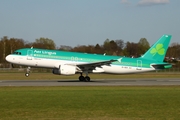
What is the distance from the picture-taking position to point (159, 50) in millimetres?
47188

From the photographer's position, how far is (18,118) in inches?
551

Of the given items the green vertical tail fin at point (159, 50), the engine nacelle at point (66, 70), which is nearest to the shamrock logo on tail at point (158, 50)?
the green vertical tail fin at point (159, 50)

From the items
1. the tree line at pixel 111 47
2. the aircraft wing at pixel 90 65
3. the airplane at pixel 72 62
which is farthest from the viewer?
the tree line at pixel 111 47

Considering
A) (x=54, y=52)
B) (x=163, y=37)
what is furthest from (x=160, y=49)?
(x=54, y=52)

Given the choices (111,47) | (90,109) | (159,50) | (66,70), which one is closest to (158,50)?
(159,50)

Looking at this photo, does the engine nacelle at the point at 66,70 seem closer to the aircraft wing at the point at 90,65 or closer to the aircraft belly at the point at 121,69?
the aircraft wing at the point at 90,65

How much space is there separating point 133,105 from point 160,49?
99.4ft

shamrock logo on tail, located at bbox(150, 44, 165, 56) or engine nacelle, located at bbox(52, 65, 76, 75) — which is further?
shamrock logo on tail, located at bbox(150, 44, 165, 56)

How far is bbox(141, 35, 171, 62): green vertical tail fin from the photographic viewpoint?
4712 cm

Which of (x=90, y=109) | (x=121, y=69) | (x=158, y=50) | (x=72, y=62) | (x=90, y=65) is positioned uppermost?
(x=158, y=50)

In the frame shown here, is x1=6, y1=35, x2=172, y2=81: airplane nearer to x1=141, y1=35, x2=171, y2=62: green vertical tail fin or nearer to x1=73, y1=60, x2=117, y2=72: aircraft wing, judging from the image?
x1=73, y1=60, x2=117, y2=72: aircraft wing

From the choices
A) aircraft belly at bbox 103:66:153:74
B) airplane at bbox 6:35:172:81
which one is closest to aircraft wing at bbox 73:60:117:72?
airplane at bbox 6:35:172:81

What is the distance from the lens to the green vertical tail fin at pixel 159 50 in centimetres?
4712

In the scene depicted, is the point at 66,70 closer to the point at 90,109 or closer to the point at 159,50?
the point at 159,50
